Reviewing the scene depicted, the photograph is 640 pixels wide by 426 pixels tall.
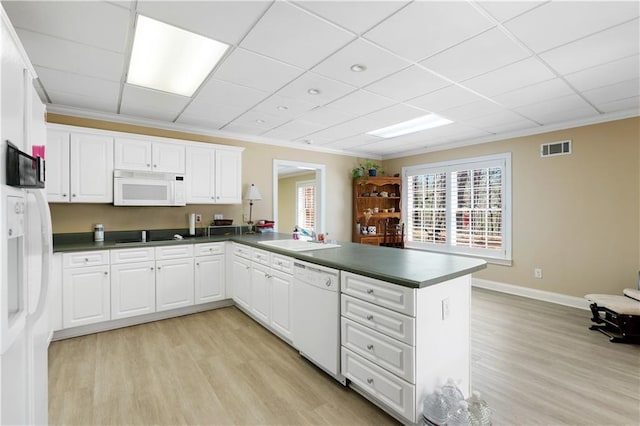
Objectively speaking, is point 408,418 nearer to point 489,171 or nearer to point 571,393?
point 571,393

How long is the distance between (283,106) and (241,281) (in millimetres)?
2134

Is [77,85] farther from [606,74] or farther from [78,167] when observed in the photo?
[606,74]

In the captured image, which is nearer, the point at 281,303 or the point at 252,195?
the point at 281,303

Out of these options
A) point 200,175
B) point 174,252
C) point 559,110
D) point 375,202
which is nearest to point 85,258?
point 174,252

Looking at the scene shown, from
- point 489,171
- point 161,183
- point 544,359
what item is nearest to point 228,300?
point 161,183

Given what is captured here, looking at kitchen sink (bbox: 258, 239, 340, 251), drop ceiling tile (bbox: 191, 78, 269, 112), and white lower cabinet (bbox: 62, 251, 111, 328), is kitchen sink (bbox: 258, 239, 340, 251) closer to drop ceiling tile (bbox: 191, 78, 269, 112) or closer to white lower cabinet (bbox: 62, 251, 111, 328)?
drop ceiling tile (bbox: 191, 78, 269, 112)

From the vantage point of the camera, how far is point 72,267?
10.1 ft

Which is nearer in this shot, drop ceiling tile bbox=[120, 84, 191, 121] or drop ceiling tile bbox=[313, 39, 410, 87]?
drop ceiling tile bbox=[313, 39, 410, 87]

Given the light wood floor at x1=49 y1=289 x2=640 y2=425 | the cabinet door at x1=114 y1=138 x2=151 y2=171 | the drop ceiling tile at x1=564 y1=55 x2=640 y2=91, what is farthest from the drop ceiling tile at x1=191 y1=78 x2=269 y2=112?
the drop ceiling tile at x1=564 y1=55 x2=640 y2=91

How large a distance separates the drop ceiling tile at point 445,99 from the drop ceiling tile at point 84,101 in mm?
3279

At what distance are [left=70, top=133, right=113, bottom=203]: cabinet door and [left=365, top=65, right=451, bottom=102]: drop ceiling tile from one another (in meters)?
3.01

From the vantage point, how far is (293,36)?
2.08 meters

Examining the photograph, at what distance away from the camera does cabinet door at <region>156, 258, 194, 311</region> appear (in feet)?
11.7

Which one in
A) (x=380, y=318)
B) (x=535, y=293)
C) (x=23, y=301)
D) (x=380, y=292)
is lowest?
(x=535, y=293)
